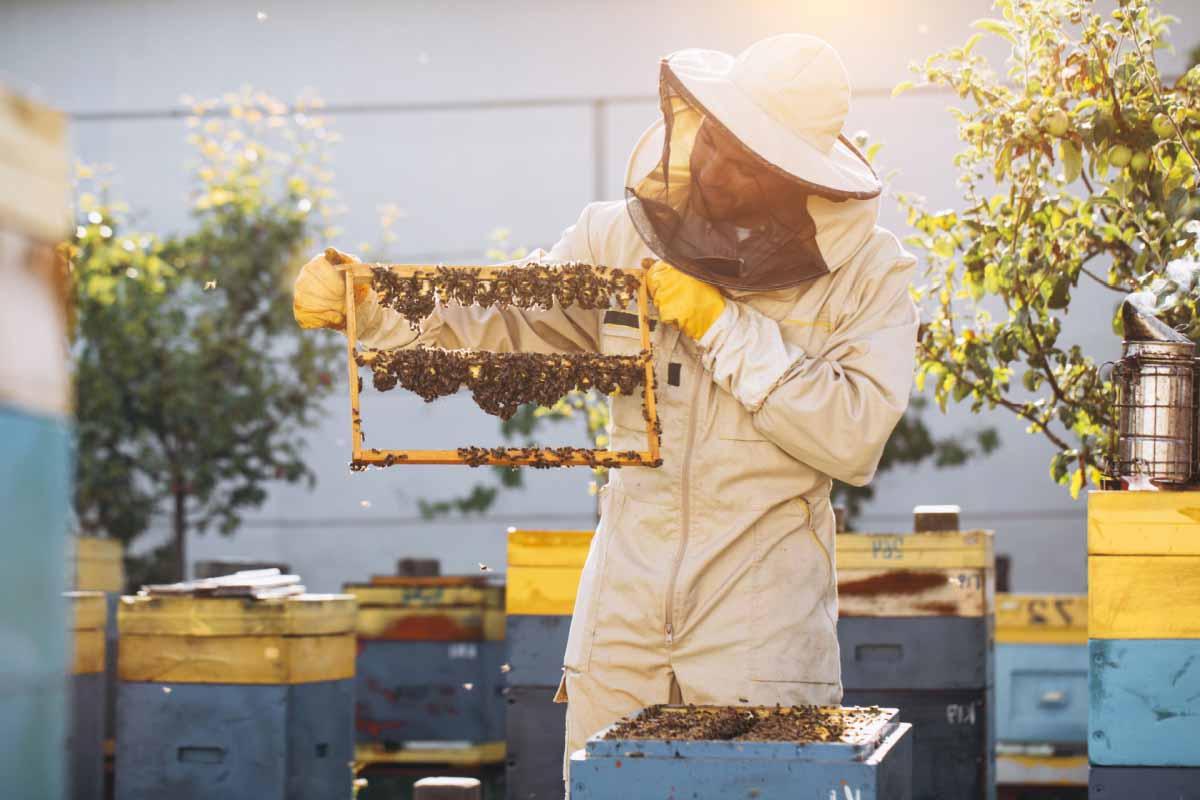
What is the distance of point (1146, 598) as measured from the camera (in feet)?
9.69

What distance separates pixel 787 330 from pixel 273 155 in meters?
6.92

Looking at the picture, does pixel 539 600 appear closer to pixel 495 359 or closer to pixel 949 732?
pixel 949 732

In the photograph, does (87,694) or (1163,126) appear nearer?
(1163,126)

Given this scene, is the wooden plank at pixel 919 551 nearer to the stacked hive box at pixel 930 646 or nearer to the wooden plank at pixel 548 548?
the stacked hive box at pixel 930 646

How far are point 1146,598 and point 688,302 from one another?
1.13 meters

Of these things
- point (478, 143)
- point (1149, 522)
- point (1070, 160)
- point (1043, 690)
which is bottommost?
point (1043, 690)

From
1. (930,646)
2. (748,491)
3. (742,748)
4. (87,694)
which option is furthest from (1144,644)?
(87,694)

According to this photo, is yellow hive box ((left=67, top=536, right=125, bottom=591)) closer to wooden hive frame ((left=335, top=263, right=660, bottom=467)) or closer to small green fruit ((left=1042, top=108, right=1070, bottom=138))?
wooden hive frame ((left=335, top=263, right=660, bottom=467))

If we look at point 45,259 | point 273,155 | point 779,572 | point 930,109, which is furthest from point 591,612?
point 930,109

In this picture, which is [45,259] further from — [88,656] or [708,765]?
[88,656]

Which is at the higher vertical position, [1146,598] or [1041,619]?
[1146,598]

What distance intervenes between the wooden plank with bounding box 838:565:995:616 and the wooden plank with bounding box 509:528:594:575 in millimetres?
793

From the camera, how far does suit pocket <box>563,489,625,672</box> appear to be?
2.71m

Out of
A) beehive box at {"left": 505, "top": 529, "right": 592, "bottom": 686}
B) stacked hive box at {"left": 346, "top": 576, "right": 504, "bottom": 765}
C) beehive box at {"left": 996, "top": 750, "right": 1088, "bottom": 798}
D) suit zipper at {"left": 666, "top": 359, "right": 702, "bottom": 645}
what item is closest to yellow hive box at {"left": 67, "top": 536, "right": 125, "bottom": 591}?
stacked hive box at {"left": 346, "top": 576, "right": 504, "bottom": 765}
